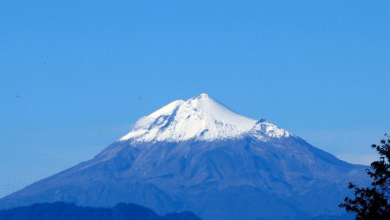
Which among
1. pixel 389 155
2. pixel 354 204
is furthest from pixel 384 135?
pixel 354 204

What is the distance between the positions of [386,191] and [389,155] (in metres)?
1.95

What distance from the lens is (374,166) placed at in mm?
39531

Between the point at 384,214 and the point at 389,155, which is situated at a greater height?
the point at 389,155

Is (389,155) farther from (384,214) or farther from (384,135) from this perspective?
(384,214)

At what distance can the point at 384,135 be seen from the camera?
40.8m

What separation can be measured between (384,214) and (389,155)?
3.81 m

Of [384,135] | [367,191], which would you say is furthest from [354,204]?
[384,135]

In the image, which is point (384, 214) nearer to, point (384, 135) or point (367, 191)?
point (367, 191)

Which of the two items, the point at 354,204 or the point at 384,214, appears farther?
the point at 354,204

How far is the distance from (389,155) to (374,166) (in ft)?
3.81

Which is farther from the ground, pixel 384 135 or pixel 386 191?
pixel 384 135

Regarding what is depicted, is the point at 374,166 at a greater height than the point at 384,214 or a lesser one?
greater

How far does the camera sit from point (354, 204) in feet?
134

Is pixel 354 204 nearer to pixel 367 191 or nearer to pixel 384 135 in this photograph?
pixel 367 191
